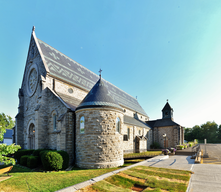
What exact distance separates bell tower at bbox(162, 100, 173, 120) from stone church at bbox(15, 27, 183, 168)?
54.2ft

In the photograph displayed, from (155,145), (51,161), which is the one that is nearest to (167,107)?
(155,145)

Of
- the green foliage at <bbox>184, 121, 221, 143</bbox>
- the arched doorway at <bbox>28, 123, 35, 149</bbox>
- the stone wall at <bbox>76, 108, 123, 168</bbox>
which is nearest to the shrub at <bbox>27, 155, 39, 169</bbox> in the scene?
the stone wall at <bbox>76, 108, 123, 168</bbox>

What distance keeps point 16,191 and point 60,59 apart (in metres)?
18.8

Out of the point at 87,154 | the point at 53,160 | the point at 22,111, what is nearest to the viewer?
the point at 53,160

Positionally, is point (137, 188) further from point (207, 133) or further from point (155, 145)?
point (207, 133)

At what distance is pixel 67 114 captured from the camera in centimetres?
1500

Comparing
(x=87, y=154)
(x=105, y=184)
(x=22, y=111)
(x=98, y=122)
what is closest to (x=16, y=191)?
(x=105, y=184)

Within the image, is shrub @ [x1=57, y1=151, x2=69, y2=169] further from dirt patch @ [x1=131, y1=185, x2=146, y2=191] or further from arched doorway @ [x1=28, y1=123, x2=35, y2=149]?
dirt patch @ [x1=131, y1=185, x2=146, y2=191]

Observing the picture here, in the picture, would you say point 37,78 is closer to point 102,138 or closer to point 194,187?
point 102,138

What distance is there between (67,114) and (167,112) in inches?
1213

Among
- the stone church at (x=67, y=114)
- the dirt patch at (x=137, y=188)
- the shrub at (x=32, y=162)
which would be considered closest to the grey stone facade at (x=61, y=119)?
the stone church at (x=67, y=114)

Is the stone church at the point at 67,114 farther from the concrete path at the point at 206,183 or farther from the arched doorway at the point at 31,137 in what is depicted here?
the concrete path at the point at 206,183

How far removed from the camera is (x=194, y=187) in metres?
6.36

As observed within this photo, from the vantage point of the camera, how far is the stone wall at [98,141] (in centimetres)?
1345
